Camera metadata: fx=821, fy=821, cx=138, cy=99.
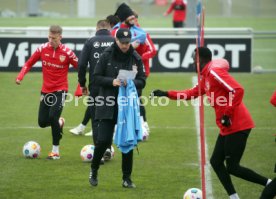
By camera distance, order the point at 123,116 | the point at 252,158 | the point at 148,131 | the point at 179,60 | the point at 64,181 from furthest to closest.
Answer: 1. the point at 179,60
2. the point at 148,131
3. the point at 252,158
4. the point at 64,181
5. the point at 123,116

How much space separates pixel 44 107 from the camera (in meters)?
14.4

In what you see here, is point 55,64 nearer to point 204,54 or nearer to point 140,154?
point 140,154

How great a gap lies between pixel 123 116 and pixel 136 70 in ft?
2.31

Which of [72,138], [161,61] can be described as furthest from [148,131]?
[161,61]

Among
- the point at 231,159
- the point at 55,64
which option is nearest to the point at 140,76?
the point at 231,159

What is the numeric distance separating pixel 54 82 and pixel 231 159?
4.65 meters

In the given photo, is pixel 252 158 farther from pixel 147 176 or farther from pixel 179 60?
pixel 179 60

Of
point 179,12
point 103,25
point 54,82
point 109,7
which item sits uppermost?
point 103,25

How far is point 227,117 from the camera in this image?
10.6 meters

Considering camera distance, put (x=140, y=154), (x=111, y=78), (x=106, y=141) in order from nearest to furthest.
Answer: (x=111, y=78) < (x=106, y=141) < (x=140, y=154)

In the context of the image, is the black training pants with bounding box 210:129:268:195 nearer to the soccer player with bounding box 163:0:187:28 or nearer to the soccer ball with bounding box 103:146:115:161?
the soccer ball with bounding box 103:146:115:161

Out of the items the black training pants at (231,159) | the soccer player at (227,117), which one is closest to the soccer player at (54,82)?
the soccer player at (227,117)

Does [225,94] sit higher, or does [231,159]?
[225,94]

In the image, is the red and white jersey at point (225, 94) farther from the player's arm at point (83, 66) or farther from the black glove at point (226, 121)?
the player's arm at point (83, 66)
